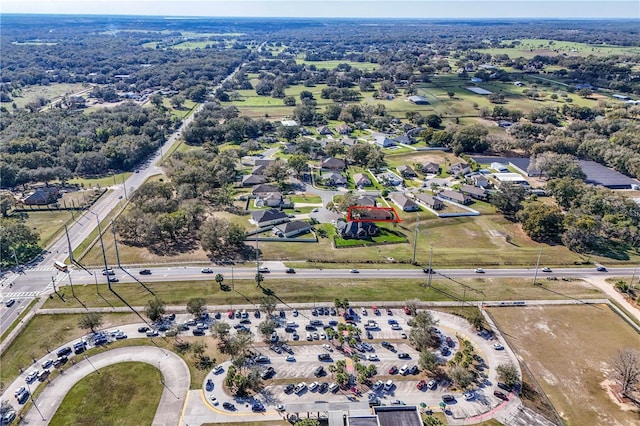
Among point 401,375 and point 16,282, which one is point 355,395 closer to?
point 401,375

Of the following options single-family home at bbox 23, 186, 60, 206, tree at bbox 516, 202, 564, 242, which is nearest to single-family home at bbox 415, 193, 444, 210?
tree at bbox 516, 202, 564, 242

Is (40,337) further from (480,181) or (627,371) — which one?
(480,181)

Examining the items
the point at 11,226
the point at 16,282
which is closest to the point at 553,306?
the point at 16,282

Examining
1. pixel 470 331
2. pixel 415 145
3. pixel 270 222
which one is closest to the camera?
pixel 470 331

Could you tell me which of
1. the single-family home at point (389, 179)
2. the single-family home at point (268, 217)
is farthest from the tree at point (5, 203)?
the single-family home at point (389, 179)

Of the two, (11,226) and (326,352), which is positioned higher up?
(11,226)

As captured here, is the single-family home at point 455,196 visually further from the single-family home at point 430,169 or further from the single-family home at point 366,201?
the single-family home at point 366,201

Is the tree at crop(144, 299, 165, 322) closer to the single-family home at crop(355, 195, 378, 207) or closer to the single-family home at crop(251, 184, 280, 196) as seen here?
the single-family home at crop(251, 184, 280, 196)
